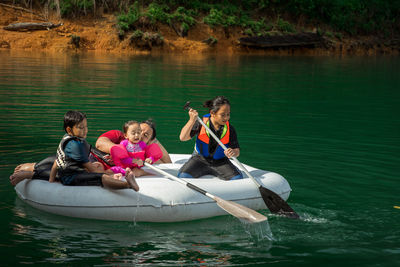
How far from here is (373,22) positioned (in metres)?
35.2

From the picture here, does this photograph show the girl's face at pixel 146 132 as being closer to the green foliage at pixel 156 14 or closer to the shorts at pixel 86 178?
the shorts at pixel 86 178

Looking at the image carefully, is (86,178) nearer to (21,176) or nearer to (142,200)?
(142,200)

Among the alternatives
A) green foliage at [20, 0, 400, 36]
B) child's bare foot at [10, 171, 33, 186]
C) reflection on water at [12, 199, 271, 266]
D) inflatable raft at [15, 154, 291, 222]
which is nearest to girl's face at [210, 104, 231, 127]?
inflatable raft at [15, 154, 291, 222]

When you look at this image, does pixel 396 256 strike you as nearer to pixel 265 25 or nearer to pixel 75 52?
pixel 75 52

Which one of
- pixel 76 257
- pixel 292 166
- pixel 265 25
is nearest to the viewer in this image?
pixel 76 257

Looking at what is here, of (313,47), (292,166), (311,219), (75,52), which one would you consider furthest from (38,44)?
(311,219)

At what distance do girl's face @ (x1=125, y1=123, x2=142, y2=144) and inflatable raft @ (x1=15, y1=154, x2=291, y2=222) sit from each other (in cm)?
49

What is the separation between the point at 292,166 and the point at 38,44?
1974cm

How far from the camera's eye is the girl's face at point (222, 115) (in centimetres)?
528

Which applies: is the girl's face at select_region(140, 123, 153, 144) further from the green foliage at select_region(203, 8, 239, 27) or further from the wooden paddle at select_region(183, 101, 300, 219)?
the green foliage at select_region(203, 8, 239, 27)

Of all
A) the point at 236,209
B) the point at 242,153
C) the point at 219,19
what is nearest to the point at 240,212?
the point at 236,209

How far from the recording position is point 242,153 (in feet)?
24.7

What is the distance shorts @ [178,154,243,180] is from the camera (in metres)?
5.53

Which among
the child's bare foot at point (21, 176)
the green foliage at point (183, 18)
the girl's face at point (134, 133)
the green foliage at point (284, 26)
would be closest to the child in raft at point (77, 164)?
the child's bare foot at point (21, 176)
